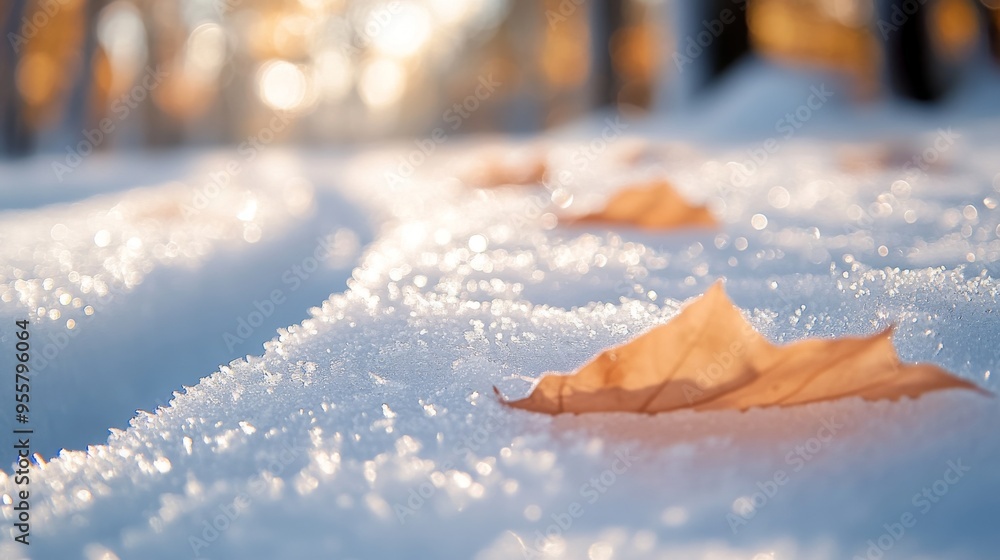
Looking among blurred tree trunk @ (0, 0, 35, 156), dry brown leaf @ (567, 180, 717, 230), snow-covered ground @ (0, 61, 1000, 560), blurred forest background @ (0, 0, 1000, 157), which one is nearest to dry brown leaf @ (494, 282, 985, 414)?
snow-covered ground @ (0, 61, 1000, 560)

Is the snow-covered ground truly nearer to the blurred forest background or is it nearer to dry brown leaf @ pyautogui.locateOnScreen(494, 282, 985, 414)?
dry brown leaf @ pyautogui.locateOnScreen(494, 282, 985, 414)

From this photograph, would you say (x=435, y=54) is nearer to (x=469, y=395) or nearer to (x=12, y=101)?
(x=12, y=101)

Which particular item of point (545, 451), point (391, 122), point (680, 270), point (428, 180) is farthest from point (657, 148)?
point (391, 122)

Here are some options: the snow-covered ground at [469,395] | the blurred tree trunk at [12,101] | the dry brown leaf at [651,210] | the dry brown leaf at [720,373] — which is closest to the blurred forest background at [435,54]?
the blurred tree trunk at [12,101]

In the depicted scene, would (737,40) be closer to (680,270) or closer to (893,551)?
(680,270)

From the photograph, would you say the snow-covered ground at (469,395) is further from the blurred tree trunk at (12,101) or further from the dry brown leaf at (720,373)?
the blurred tree trunk at (12,101)

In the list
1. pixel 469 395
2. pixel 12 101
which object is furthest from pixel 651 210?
pixel 12 101
